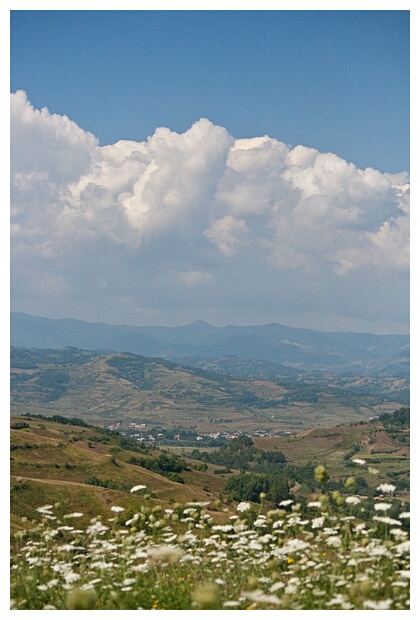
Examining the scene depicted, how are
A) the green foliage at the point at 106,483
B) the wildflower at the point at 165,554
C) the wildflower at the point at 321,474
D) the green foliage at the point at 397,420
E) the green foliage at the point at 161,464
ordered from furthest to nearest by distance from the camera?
the green foliage at the point at 397,420, the green foliage at the point at 161,464, the green foliage at the point at 106,483, the wildflower at the point at 165,554, the wildflower at the point at 321,474

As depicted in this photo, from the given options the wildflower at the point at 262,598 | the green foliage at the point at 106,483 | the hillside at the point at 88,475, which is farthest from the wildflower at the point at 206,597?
the green foliage at the point at 106,483

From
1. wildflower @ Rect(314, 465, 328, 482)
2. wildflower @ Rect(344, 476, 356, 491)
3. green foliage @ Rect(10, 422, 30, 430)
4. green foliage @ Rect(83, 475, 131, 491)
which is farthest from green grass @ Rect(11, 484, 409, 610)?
green foliage @ Rect(10, 422, 30, 430)

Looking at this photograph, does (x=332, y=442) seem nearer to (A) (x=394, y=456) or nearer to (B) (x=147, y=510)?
(A) (x=394, y=456)

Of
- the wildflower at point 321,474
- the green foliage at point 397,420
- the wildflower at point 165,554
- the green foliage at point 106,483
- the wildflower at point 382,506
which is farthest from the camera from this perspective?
the green foliage at point 397,420

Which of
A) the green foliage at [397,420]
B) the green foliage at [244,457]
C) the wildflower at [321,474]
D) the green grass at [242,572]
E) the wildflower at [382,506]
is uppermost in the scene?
the wildflower at [321,474]

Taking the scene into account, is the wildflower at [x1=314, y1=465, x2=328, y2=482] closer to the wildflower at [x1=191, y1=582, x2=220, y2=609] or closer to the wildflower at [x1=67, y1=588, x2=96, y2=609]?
the wildflower at [x1=191, y1=582, x2=220, y2=609]

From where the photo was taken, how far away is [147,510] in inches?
302

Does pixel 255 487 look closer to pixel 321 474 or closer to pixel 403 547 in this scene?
pixel 403 547

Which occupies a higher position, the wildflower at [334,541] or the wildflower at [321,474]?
the wildflower at [321,474]

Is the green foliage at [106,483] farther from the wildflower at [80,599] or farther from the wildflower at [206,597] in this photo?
the wildflower at [206,597]

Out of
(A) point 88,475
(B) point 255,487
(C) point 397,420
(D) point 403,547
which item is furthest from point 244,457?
(D) point 403,547
